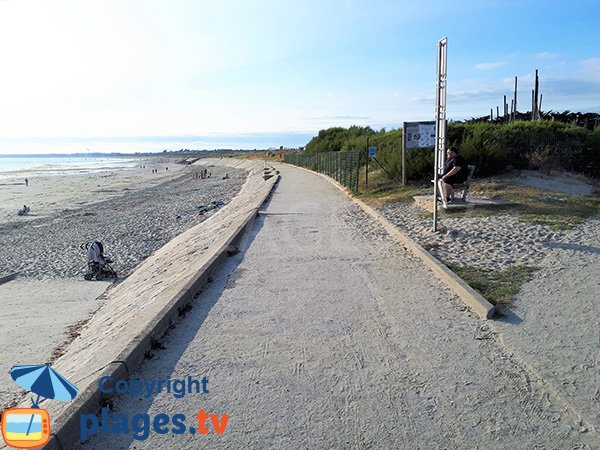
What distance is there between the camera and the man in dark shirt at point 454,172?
1130cm

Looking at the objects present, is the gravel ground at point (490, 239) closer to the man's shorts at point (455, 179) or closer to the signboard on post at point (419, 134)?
the man's shorts at point (455, 179)

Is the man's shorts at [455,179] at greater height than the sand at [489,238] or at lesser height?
greater

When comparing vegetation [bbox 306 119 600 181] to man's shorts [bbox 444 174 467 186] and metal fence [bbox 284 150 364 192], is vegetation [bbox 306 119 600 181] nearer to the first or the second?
metal fence [bbox 284 150 364 192]

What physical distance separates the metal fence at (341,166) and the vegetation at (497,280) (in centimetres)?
1095

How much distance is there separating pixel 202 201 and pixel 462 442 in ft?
78.2

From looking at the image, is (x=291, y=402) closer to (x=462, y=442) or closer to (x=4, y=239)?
(x=462, y=442)

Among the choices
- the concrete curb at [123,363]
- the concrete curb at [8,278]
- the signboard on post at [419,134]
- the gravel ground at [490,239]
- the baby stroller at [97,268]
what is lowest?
the concrete curb at [8,278]

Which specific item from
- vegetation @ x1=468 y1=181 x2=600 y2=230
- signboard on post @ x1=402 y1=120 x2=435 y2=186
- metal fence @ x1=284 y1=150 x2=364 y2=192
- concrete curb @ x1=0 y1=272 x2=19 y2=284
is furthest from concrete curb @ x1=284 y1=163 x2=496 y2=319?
concrete curb @ x1=0 y1=272 x2=19 y2=284

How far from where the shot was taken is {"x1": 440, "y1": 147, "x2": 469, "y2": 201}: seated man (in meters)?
11.3

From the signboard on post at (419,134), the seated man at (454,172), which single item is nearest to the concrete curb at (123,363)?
the seated man at (454,172)

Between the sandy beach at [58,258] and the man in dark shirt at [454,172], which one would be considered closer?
the sandy beach at [58,258]

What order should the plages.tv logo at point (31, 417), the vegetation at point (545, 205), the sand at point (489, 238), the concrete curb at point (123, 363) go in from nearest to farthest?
1. the plages.tv logo at point (31, 417)
2. the concrete curb at point (123, 363)
3. the sand at point (489, 238)
4. the vegetation at point (545, 205)

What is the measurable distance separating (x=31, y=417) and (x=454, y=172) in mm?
9893

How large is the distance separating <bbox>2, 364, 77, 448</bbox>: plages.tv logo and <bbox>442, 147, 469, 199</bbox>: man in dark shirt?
9.63m
